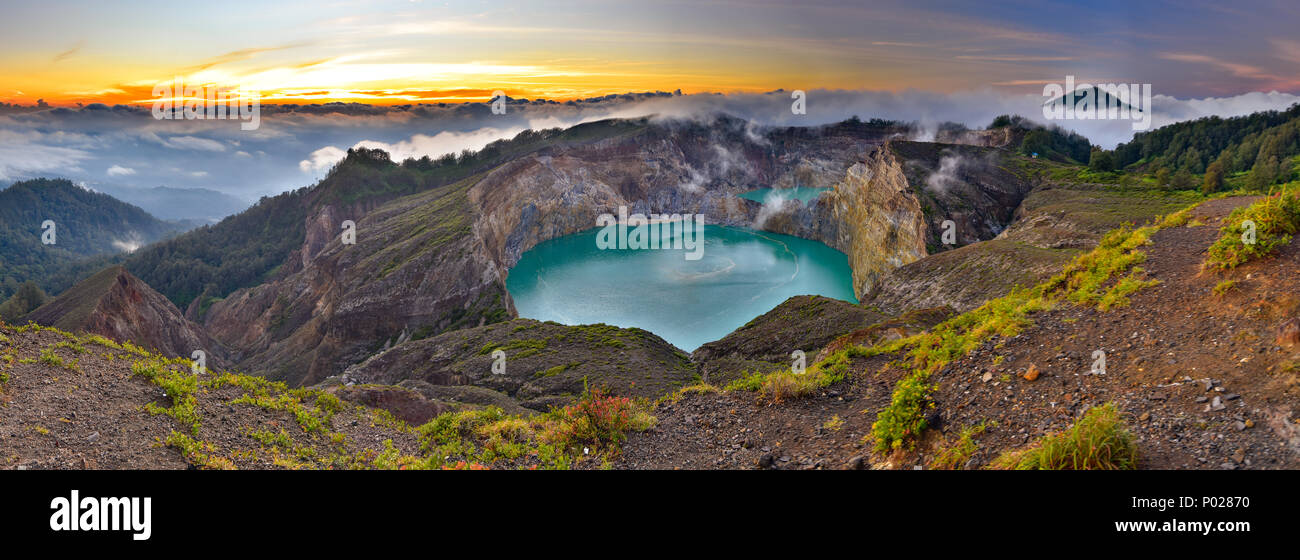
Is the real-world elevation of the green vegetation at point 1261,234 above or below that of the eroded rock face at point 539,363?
above

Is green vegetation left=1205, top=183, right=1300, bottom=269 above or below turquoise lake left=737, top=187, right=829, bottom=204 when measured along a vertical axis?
below

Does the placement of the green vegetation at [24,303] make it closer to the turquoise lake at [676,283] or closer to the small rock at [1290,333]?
the turquoise lake at [676,283]

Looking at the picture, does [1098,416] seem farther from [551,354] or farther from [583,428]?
[551,354]

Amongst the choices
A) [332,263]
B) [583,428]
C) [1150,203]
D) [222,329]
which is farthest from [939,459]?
[222,329]

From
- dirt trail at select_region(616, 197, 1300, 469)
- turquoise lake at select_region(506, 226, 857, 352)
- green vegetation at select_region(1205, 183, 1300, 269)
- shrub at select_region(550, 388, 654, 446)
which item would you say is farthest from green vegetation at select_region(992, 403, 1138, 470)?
turquoise lake at select_region(506, 226, 857, 352)

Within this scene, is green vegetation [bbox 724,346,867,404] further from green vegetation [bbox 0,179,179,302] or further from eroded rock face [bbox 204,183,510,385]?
green vegetation [bbox 0,179,179,302]

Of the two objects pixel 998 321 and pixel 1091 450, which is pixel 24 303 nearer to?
pixel 998 321

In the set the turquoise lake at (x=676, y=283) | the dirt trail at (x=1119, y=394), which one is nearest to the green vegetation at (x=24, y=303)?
the turquoise lake at (x=676, y=283)
